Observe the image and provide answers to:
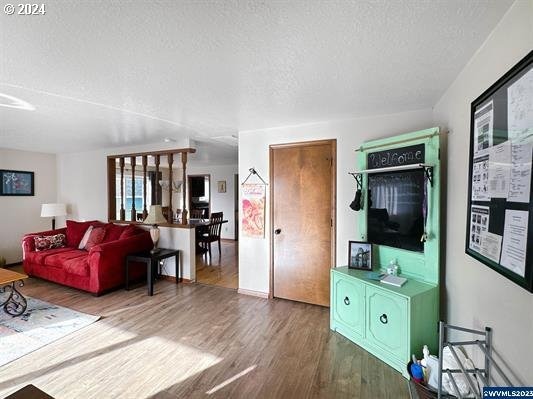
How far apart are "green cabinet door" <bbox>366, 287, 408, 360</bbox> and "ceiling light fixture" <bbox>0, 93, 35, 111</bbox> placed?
362 centimetres

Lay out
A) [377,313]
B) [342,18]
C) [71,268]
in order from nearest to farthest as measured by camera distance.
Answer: [342,18]
[377,313]
[71,268]

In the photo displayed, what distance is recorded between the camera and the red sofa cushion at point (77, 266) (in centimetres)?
358

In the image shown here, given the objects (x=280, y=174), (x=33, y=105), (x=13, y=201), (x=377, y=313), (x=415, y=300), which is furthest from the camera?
(x=13, y=201)

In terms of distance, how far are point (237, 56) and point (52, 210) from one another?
534cm

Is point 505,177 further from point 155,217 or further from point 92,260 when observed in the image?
point 92,260

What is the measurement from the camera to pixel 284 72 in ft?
6.10

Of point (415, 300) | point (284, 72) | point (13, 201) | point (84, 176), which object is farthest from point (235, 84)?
point (13, 201)

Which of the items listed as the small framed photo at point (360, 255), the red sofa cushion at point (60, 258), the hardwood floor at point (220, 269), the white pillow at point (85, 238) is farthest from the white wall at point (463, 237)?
the white pillow at point (85, 238)

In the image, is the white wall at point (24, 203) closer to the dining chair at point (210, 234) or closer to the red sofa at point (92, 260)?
the red sofa at point (92, 260)

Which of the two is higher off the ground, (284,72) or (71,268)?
(284,72)

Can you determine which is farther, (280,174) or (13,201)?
(13,201)

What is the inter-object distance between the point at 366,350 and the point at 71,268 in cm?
391

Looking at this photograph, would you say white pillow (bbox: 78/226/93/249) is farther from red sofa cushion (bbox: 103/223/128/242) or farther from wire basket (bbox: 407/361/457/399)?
wire basket (bbox: 407/361/457/399)

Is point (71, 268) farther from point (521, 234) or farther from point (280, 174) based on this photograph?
point (521, 234)
